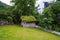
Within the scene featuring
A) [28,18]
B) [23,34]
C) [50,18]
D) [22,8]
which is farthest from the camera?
[22,8]

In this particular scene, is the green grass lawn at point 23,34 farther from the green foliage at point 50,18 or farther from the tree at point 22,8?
the tree at point 22,8

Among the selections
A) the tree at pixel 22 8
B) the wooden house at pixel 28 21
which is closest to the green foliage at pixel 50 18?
the wooden house at pixel 28 21

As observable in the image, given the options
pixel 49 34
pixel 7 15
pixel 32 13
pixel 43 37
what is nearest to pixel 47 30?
pixel 49 34

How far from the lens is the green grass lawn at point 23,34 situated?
1421cm

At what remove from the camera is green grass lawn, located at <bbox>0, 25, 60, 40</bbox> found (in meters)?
14.2

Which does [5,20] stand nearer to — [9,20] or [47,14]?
[9,20]

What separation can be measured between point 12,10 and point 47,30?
482 centimetres

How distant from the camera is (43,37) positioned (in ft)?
47.5

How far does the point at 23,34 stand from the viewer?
596 inches

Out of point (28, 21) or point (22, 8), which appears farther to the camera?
point (22, 8)

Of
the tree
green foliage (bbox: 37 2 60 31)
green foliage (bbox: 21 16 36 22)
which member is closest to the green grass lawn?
green foliage (bbox: 21 16 36 22)

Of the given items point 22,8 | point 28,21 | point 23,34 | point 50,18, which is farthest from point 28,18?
point 23,34

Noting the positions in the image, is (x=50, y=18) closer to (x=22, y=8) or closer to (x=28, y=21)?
→ (x=28, y=21)

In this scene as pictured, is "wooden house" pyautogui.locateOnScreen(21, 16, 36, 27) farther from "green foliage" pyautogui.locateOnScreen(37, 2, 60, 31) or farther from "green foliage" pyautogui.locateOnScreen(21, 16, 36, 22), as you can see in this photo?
"green foliage" pyautogui.locateOnScreen(37, 2, 60, 31)
